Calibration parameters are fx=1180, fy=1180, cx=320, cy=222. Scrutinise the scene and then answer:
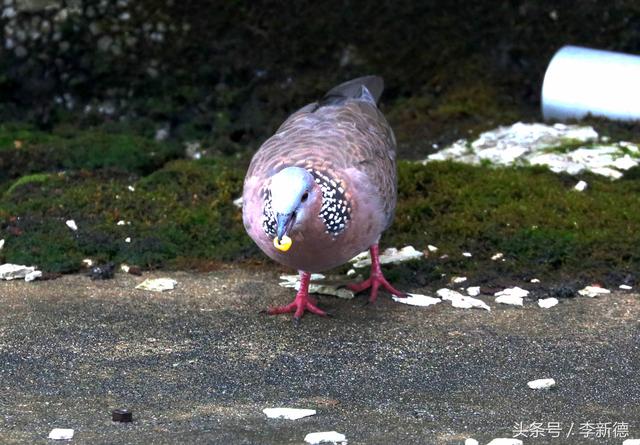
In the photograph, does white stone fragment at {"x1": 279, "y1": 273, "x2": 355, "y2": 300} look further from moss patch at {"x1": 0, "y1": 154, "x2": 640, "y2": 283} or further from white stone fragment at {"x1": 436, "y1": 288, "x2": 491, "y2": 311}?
white stone fragment at {"x1": 436, "y1": 288, "x2": 491, "y2": 311}

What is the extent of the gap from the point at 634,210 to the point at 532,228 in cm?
65

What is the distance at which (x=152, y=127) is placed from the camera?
334 inches

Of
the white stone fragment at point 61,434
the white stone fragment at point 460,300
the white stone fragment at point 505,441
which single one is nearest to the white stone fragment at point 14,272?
the white stone fragment at point 61,434

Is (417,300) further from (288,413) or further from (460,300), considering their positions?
(288,413)

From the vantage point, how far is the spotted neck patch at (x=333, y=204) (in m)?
4.94

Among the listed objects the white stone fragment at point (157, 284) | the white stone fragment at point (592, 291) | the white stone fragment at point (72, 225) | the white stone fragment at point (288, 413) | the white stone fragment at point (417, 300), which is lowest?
the white stone fragment at point (417, 300)

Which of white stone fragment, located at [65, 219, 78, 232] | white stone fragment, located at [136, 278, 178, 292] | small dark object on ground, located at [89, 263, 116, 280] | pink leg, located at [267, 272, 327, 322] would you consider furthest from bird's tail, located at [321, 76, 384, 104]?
white stone fragment, located at [65, 219, 78, 232]

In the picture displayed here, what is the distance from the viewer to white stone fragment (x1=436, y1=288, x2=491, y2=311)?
5.59m

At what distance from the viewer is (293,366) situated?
4895mm

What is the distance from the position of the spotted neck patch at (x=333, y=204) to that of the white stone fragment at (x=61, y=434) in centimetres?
141

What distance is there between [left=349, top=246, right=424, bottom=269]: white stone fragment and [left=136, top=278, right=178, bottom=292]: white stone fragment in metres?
0.98

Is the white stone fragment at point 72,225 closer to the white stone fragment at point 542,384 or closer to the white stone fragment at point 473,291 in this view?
the white stone fragment at point 473,291

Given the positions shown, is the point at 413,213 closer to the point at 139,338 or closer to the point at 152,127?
the point at 139,338

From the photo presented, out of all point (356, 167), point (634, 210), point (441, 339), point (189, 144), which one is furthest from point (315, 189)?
point (189, 144)
